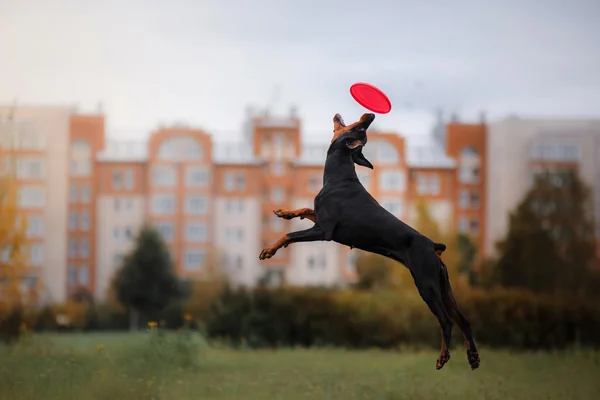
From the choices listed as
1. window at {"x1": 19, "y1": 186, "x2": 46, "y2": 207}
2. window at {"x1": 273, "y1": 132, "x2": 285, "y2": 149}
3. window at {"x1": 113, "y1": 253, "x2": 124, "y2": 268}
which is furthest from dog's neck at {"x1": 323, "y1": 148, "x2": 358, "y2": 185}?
window at {"x1": 19, "y1": 186, "x2": 46, "y2": 207}

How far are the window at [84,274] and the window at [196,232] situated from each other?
5.89 m

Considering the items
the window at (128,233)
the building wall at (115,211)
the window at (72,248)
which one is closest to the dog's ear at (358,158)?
the window at (128,233)

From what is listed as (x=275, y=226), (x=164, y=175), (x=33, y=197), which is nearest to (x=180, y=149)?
(x=164, y=175)

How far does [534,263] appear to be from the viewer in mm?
42625

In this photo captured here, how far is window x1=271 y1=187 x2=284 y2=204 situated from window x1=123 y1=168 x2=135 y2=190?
307 inches

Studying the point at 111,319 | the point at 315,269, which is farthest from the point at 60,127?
the point at 315,269

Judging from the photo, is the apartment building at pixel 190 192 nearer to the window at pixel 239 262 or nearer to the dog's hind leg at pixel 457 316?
the window at pixel 239 262

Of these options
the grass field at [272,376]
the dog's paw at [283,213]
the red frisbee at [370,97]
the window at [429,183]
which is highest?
the window at [429,183]

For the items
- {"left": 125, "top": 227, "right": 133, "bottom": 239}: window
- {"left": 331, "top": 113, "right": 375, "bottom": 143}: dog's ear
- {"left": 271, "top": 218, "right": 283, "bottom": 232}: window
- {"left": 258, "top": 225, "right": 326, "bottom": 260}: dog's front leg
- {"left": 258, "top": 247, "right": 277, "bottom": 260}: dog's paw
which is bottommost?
{"left": 258, "top": 247, "right": 277, "bottom": 260}: dog's paw

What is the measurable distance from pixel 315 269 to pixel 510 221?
15.7 metres

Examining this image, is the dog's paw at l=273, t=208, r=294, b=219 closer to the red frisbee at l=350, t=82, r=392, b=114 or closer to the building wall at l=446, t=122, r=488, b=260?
the red frisbee at l=350, t=82, r=392, b=114

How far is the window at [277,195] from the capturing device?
184ft

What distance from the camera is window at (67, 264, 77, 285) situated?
57.0 meters

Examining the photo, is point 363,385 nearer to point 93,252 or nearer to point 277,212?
point 277,212
